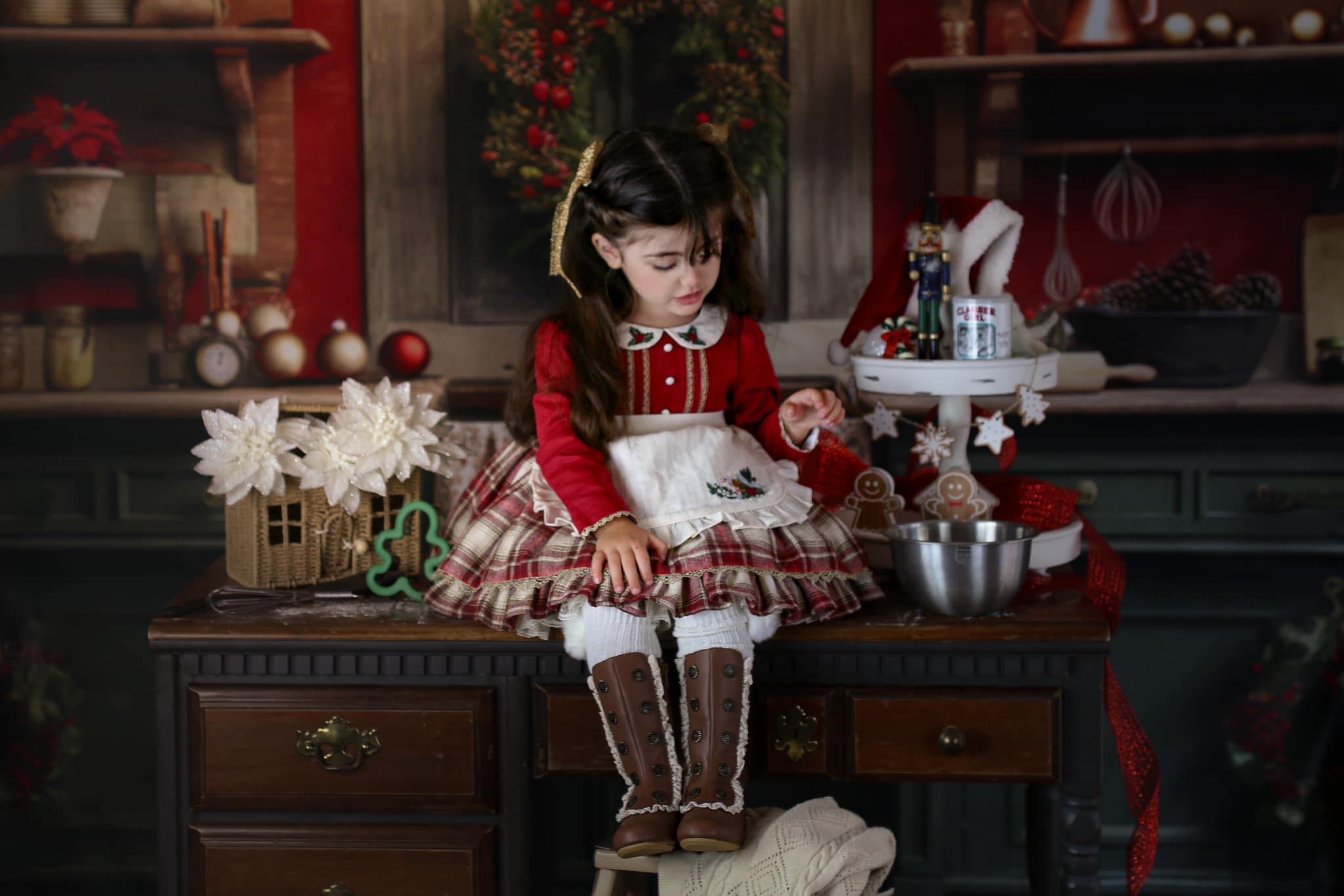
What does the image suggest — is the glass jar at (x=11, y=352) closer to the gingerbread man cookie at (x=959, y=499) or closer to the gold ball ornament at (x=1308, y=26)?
the gingerbread man cookie at (x=959, y=499)

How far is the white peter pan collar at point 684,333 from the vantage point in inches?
72.7

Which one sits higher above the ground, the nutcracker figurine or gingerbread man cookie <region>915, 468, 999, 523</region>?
the nutcracker figurine

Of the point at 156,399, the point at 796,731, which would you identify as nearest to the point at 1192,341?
the point at 796,731

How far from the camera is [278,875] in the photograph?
1802mm

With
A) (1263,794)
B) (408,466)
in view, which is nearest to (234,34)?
(408,466)

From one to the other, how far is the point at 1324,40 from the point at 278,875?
228cm

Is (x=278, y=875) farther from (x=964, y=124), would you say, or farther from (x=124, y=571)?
(x=964, y=124)

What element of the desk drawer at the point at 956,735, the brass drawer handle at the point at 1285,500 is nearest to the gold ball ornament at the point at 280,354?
the desk drawer at the point at 956,735

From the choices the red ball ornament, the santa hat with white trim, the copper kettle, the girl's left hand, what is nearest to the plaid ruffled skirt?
the girl's left hand

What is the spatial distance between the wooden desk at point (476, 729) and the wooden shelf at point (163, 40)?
1173 millimetres

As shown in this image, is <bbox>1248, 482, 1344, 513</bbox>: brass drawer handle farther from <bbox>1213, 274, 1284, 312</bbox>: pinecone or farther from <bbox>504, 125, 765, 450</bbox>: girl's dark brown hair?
<bbox>504, 125, 765, 450</bbox>: girl's dark brown hair

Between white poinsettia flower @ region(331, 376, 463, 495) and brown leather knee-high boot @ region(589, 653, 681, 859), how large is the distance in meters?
0.49

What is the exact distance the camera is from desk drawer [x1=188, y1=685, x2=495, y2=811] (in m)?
1.77

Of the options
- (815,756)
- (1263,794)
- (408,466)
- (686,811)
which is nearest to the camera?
(686,811)
